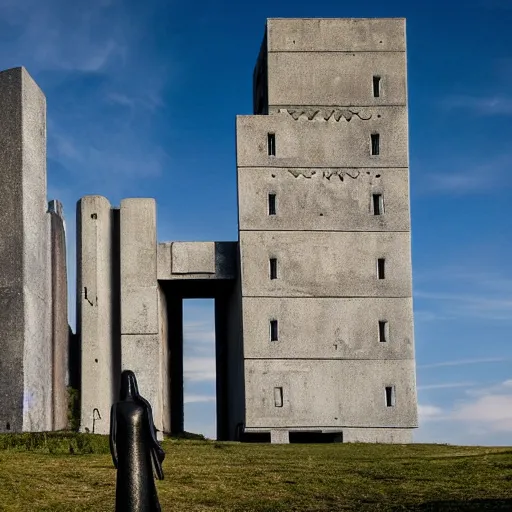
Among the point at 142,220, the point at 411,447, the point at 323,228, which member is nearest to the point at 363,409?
the point at 411,447

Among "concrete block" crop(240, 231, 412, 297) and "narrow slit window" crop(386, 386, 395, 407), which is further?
"concrete block" crop(240, 231, 412, 297)

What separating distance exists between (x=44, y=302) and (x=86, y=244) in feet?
9.49

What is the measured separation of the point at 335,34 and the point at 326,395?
35.8 ft

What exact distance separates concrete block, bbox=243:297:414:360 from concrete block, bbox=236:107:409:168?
13.7 ft

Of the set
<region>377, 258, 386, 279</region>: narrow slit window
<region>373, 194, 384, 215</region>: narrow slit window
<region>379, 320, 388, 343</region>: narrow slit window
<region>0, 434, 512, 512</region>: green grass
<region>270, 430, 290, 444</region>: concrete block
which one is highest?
<region>373, 194, 384, 215</region>: narrow slit window

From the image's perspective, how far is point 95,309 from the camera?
111 feet

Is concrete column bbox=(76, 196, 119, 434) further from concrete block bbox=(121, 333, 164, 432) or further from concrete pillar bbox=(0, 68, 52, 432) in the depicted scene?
concrete pillar bbox=(0, 68, 52, 432)

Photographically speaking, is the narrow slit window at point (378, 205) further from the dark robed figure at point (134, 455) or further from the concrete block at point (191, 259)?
the dark robed figure at point (134, 455)

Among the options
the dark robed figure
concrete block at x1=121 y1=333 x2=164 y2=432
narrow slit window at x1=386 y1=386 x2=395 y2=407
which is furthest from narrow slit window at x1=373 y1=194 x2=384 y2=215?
the dark robed figure

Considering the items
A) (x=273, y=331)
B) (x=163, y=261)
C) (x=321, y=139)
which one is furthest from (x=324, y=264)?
(x=163, y=261)

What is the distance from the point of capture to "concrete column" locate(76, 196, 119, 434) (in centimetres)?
3344

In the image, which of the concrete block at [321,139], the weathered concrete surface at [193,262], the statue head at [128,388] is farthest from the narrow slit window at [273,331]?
the statue head at [128,388]

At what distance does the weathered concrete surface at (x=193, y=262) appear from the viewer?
34.7 meters

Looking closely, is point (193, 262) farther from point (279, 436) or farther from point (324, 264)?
point (279, 436)
